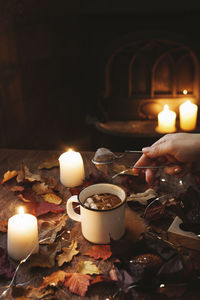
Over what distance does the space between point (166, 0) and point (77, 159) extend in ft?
4.77

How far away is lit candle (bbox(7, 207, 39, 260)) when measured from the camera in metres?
0.92

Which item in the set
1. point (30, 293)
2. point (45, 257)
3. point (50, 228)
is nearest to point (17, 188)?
point (50, 228)

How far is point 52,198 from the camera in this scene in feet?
3.87

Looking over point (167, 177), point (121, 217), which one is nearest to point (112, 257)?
point (121, 217)

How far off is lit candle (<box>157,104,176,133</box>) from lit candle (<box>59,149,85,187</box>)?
1.06 metres

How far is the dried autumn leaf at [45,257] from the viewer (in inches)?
35.4

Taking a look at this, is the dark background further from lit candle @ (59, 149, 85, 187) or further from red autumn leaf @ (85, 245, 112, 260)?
red autumn leaf @ (85, 245, 112, 260)

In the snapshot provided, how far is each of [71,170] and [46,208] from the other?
0.57 ft

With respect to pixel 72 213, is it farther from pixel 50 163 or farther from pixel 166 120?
pixel 166 120

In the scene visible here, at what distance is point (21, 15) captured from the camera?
7.18 feet

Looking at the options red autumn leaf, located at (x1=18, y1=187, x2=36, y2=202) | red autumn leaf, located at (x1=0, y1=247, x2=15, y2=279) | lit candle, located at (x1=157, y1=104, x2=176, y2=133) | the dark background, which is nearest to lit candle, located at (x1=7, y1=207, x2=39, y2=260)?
red autumn leaf, located at (x1=0, y1=247, x2=15, y2=279)

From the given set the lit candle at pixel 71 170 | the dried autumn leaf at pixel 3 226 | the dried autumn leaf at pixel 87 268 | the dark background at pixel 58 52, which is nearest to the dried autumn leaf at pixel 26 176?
the lit candle at pixel 71 170

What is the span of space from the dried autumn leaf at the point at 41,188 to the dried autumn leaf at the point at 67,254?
0.29 metres

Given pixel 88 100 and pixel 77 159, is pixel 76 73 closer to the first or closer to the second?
pixel 88 100
